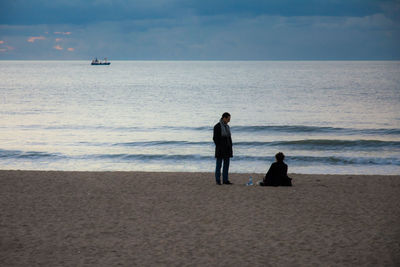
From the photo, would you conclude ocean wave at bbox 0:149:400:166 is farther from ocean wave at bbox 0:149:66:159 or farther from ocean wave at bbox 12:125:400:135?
ocean wave at bbox 12:125:400:135

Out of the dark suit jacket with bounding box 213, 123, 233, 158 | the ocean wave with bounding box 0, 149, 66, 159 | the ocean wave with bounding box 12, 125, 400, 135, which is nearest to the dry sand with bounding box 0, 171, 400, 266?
the dark suit jacket with bounding box 213, 123, 233, 158

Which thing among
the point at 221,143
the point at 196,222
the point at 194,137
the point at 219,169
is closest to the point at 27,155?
the point at 194,137

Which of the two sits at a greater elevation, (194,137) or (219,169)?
(194,137)

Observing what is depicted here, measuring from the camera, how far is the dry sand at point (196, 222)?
7387 millimetres

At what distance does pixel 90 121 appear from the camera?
35.2m

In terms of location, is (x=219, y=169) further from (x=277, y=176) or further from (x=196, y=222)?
(x=196, y=222)

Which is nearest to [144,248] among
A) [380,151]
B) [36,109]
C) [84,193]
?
[84,193]

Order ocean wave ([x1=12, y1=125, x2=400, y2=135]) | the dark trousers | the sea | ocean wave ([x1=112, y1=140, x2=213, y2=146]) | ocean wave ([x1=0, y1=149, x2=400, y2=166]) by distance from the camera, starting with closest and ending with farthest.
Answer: the dark trousers, the sea, ocean wave ([x1=0, y1=149, x2=400, y2=166]), ocean wave ([x1=112, y1=140, x2=213, y2=146]), ocean wave ([x1=12, y1=125, x2=400, y2=135])

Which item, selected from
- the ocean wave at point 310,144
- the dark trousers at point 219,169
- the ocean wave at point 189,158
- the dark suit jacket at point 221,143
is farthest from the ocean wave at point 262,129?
the dark suit jacket at point 221,143

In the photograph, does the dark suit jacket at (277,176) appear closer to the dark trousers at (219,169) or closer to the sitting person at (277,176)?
the sitting person at (277,176)

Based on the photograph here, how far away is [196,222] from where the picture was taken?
9.41 meters

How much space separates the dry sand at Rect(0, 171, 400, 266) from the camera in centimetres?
739

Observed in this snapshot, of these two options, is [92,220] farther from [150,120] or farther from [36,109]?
[36,109]

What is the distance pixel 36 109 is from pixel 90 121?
10623 millimetres
